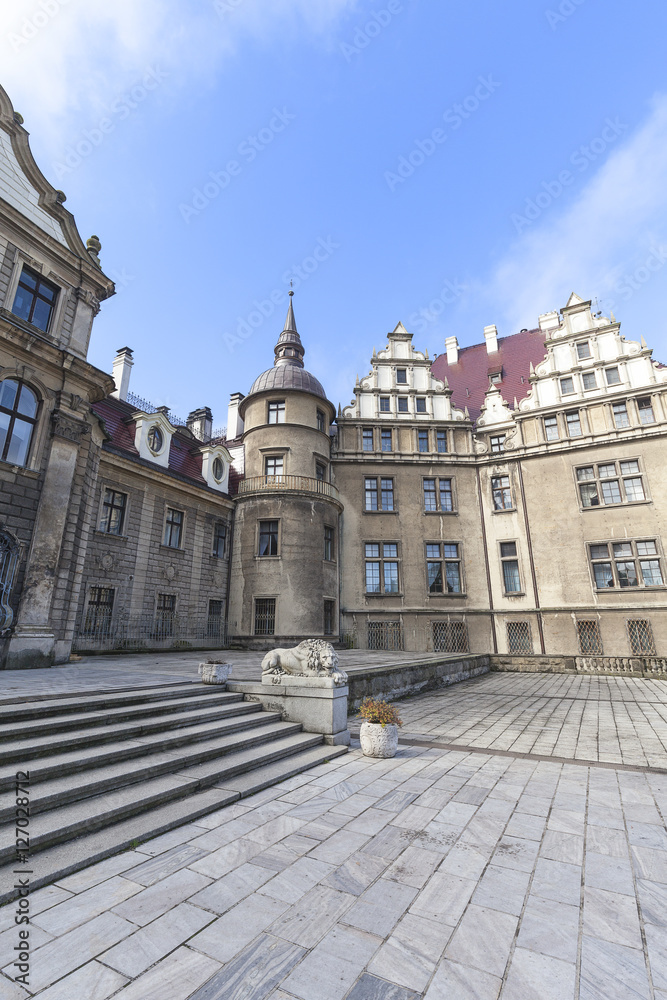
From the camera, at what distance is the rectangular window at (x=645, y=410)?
24.5 m

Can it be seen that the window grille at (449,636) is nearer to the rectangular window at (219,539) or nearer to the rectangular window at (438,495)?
the rectangular window at (438,495)

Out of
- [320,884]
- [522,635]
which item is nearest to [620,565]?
[522,635]

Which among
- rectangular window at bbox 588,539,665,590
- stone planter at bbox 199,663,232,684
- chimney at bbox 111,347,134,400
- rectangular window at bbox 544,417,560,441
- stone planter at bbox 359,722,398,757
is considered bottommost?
stone planter at bbox 359,722,398,757

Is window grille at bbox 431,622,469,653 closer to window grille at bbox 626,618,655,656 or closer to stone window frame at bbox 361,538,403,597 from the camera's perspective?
stone window frame at bbox 361,538,403,597

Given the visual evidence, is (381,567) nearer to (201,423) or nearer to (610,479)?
(610,479)

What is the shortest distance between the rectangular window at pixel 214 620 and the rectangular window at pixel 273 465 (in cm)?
730

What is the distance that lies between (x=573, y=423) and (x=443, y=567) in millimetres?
11310

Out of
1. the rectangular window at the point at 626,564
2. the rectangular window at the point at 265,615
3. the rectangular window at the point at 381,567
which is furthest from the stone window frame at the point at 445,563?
the rectangular window at the point at 265,615

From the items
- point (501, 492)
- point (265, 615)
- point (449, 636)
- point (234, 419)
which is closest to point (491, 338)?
point (501, 492)

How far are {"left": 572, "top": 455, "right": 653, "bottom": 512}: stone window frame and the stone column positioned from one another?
79.6ft

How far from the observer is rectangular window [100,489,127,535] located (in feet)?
58.0

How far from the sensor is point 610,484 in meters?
24.6

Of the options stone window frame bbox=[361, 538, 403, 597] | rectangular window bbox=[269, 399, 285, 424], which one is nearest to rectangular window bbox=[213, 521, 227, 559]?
rectangular window bbox=[269, 399, 285, 424]

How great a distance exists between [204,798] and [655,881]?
4.29m
